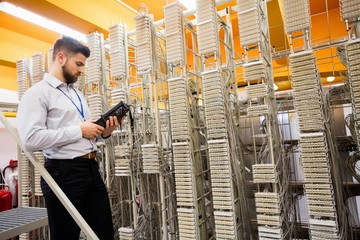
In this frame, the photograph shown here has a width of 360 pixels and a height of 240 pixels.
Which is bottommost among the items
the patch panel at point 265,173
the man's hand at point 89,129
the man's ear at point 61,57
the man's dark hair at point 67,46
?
the patch panel at point 265,173

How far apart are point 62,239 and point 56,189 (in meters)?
0.43

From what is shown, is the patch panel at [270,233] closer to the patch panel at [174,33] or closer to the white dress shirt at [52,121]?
the white dress shirt at [52,121]

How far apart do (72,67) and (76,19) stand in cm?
250

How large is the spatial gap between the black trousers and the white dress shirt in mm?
66

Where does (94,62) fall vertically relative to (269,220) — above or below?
above

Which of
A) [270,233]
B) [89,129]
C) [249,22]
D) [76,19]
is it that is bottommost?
[270,233]

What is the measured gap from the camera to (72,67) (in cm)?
159

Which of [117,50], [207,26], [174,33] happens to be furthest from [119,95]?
[207,26]

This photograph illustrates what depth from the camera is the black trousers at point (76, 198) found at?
144 centimetres

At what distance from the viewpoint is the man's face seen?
1.59 m

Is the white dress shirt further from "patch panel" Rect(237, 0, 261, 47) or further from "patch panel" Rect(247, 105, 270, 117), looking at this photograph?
"patch panel" Rect(237, 0, 261, 47)

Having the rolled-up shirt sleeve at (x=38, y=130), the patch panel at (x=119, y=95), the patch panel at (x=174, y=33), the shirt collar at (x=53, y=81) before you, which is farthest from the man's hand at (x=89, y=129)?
the patch panel at (x=119, y=95)

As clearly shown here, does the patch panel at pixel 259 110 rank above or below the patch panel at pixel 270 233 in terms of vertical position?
above

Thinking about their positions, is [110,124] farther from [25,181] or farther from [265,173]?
[25,181]
